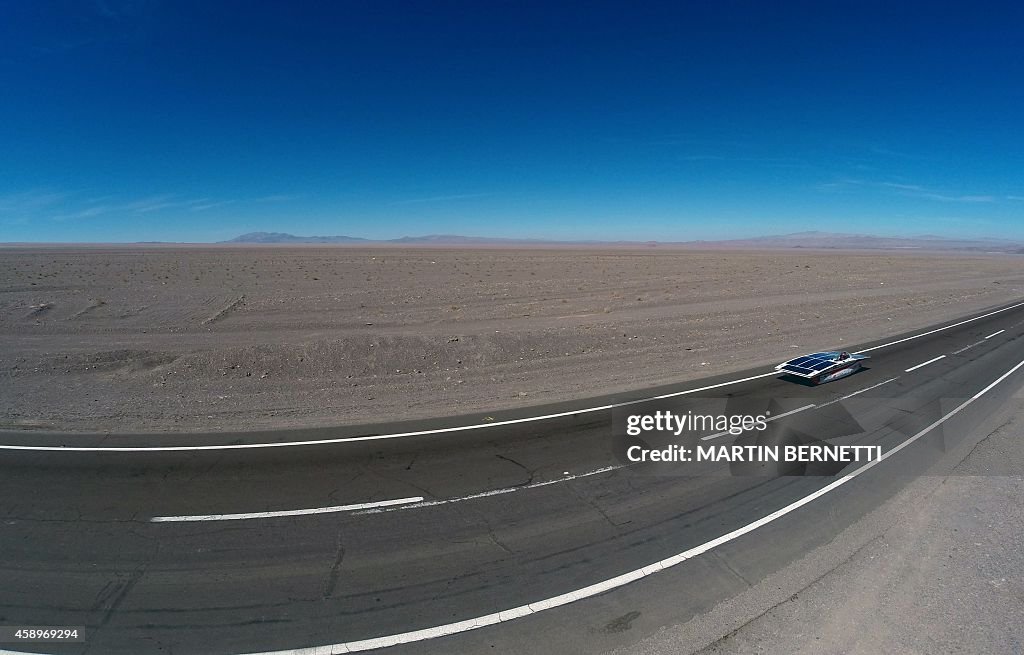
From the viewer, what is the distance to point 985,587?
5.85m

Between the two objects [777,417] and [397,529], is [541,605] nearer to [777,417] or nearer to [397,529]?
[397,529]

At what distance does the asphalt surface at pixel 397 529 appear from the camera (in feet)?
17.6

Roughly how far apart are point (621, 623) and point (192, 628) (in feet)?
15.2

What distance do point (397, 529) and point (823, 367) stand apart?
13395 mm

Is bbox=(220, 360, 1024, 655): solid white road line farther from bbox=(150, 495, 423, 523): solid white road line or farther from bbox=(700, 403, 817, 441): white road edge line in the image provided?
bbox=(150, 495, 423, 523): solid white road line

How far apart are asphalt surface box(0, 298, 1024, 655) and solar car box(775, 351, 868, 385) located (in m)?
2.80

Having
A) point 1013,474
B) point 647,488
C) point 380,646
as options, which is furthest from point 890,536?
point 380,646

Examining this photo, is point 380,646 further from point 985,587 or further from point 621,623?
point 985,587

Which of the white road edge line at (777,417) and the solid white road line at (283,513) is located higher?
the white road edge line at (777,417)

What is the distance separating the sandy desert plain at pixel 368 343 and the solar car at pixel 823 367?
1.85 metres

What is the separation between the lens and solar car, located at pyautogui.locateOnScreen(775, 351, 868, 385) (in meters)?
14.3

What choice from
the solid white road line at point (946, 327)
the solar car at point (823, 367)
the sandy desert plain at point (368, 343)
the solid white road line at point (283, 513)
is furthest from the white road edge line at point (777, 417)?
the solid white road line at point (946, 327)

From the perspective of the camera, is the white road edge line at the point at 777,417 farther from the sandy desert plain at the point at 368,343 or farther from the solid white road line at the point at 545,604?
the sandy desert plain at the point at 368,343

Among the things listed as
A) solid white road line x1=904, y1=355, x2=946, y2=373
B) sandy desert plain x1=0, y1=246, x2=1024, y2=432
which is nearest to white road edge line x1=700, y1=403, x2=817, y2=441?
sandy desert plain x1=0, y1=246, x2=1024, y2=432
